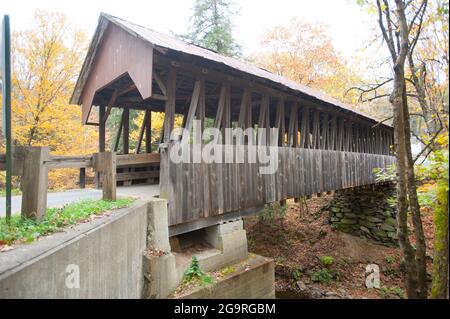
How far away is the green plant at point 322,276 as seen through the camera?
9.66 meters

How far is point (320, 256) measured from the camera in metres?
11.0

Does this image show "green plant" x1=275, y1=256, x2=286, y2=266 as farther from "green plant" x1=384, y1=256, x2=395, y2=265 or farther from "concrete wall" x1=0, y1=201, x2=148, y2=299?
"concrete wall" x1=0, y1=201, x2=148, y2=299

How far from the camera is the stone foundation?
501 inches

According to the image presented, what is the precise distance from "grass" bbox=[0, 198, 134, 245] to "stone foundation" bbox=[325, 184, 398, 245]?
1230cm

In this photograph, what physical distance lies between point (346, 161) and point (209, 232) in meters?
6.90

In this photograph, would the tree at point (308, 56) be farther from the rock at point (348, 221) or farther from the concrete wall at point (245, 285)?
the concrete wall at point (245, 285)

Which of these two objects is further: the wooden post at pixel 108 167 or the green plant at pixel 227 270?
the green plant at pixel 227 270

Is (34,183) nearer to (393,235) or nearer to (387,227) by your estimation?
(393,235)

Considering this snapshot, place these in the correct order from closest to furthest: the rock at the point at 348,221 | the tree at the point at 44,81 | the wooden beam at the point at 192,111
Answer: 1. the wooden beam at the point at 192,111
2. the tree at the point at 44,81
3. the rock at the point at 348,221

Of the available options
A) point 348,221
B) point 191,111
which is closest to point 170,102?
point 191,111

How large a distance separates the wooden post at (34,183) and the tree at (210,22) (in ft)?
42.1

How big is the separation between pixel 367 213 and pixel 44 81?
1521 centimetres

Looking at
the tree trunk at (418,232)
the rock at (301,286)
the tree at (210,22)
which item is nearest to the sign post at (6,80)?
the tree trunk at (418,232)

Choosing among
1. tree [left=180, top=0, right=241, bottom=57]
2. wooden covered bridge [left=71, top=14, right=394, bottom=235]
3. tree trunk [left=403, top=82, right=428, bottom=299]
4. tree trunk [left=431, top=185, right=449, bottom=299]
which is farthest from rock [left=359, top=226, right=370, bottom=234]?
tree [left=180, top=0, right=241, bottom=57]
